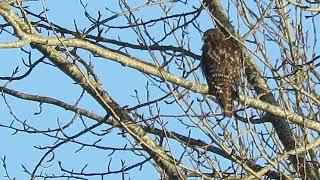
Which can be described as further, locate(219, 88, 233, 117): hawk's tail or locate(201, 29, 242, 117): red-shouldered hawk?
locate(201, 29, 242, 117): red-shouldered hawk

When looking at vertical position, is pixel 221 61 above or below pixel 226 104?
above

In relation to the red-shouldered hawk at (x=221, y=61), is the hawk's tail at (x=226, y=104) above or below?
below

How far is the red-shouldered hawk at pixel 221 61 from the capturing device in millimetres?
7340

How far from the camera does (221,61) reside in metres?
7.79

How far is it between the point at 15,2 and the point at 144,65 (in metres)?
0.95

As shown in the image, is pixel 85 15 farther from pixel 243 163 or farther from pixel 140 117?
pixel 243 163

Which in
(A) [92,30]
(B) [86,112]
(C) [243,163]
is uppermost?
(A) [92,30]

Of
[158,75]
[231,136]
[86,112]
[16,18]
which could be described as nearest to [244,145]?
[231,136]

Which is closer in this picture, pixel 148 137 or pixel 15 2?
pixel 15 2

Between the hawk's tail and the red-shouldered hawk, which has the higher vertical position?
the red-shouldered hawk

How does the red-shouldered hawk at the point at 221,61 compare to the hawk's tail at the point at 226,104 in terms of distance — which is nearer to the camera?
the hawk's tail at the point at 226,104

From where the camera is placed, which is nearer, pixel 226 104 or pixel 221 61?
pixel 226 104

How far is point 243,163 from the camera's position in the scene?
6047 mm

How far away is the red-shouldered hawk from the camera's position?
734 cm
